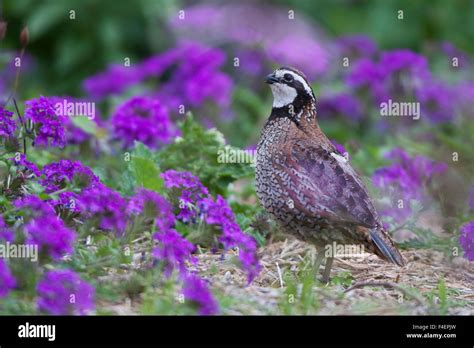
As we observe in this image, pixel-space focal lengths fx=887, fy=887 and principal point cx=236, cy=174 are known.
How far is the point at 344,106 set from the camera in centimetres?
929

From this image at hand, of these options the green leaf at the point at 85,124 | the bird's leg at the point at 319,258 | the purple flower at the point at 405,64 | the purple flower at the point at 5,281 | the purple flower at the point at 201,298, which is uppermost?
the purple flower at the point at 405,64

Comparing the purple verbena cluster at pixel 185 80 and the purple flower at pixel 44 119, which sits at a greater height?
the purple verbena cluster at pixel 185 80

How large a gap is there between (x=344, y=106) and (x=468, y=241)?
388cm

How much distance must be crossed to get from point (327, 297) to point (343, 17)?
A: 7.84 m

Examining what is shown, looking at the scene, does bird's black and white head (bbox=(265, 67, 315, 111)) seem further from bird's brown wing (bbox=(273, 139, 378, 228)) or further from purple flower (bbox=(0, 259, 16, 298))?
purple flower (bbox=(0, 259, 16, 298))

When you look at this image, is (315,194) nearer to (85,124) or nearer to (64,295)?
(64,295)

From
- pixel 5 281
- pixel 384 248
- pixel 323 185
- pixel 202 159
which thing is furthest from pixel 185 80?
pixel 5 281

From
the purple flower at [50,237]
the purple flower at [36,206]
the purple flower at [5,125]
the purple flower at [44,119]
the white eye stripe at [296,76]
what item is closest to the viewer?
the purple flower at [50,237]

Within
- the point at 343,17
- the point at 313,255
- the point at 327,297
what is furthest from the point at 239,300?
the point at 343,17

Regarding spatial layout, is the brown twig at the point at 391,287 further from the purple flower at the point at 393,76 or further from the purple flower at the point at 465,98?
the purple flower at the point at 465,98

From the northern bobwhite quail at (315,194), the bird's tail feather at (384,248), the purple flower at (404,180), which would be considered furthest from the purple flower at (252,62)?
the bird's tail feather at (384,248)

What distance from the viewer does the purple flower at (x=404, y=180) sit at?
20.5 feet

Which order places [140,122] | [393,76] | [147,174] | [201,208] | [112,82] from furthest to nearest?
[112,82] < [393,76] < [140,122] < [147,174] < [201,208]

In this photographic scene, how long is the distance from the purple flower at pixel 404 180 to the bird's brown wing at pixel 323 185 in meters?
0.98
